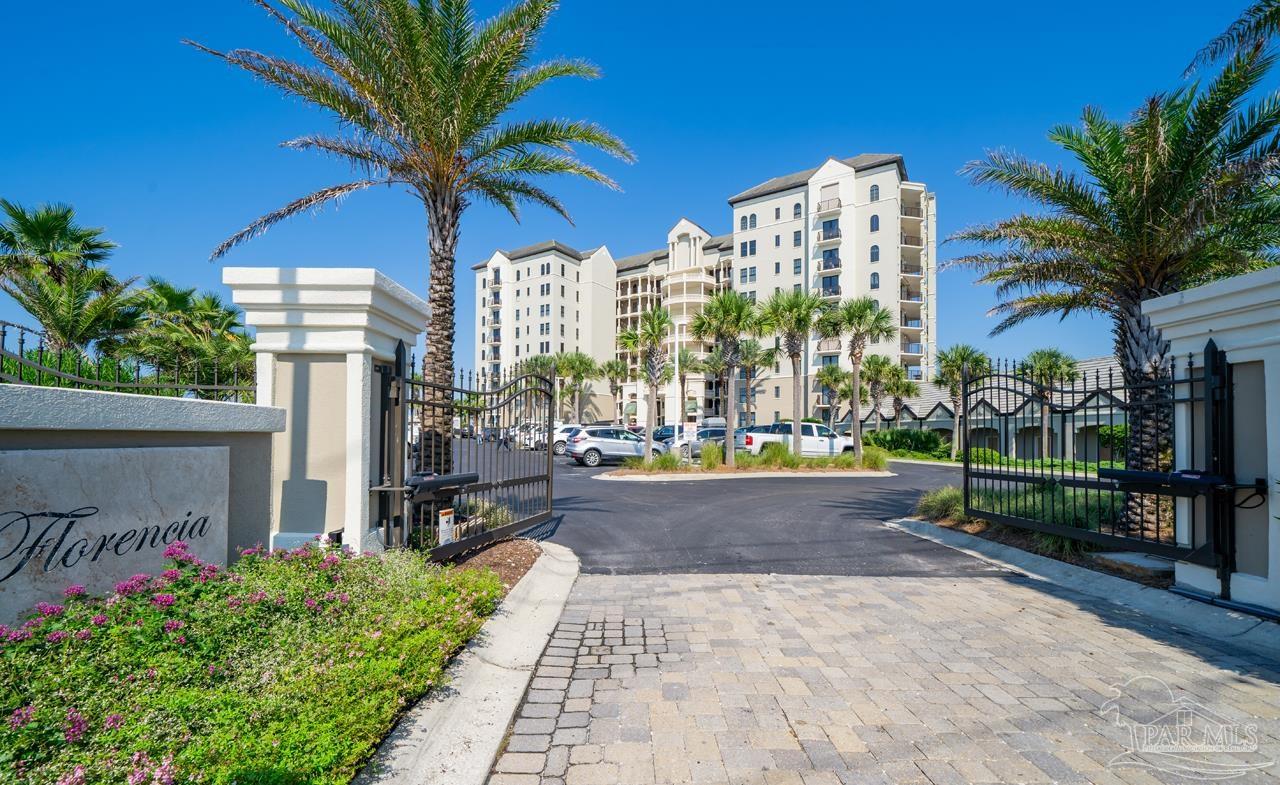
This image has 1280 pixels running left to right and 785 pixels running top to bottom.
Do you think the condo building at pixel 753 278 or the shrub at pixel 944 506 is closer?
the shrub at pixel 944 506

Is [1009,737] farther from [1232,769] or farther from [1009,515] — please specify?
[1009,515]

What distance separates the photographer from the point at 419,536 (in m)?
6.22

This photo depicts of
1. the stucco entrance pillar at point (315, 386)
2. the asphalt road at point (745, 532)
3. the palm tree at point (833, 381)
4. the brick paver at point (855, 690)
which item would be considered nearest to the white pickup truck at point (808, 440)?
the asphalt road at point (745, 532)

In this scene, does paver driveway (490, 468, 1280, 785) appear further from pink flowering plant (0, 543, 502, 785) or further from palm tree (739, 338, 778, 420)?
palm tree (739, 338, 778, 420)

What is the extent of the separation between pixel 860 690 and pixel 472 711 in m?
2.64

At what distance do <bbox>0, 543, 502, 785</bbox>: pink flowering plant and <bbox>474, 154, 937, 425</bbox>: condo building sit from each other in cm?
3909

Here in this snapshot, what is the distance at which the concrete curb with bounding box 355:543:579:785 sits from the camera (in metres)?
3.11

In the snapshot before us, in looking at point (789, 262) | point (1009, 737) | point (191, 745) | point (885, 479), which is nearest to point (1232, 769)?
point (1009, 737)

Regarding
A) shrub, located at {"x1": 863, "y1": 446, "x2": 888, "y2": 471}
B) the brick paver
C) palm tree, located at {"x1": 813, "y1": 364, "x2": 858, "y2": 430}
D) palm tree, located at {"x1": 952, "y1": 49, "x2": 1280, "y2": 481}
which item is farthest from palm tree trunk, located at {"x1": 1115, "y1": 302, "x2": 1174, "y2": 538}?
palm tree, located at {"x1": 813, "y1": 364, "x2": 858, "y2": 430}

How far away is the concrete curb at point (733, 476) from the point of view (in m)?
19.9

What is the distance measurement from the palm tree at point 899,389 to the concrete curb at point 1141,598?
35737 mm

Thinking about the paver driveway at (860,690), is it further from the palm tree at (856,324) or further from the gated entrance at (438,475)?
the palm tree at (856,324)

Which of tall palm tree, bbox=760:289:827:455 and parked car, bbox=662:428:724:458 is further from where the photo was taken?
parked car, bbox=662:428:724:458

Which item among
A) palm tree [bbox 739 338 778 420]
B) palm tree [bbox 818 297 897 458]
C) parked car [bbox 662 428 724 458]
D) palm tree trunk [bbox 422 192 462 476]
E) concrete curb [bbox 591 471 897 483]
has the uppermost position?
palm tree [bbox 818 297 897 458]
